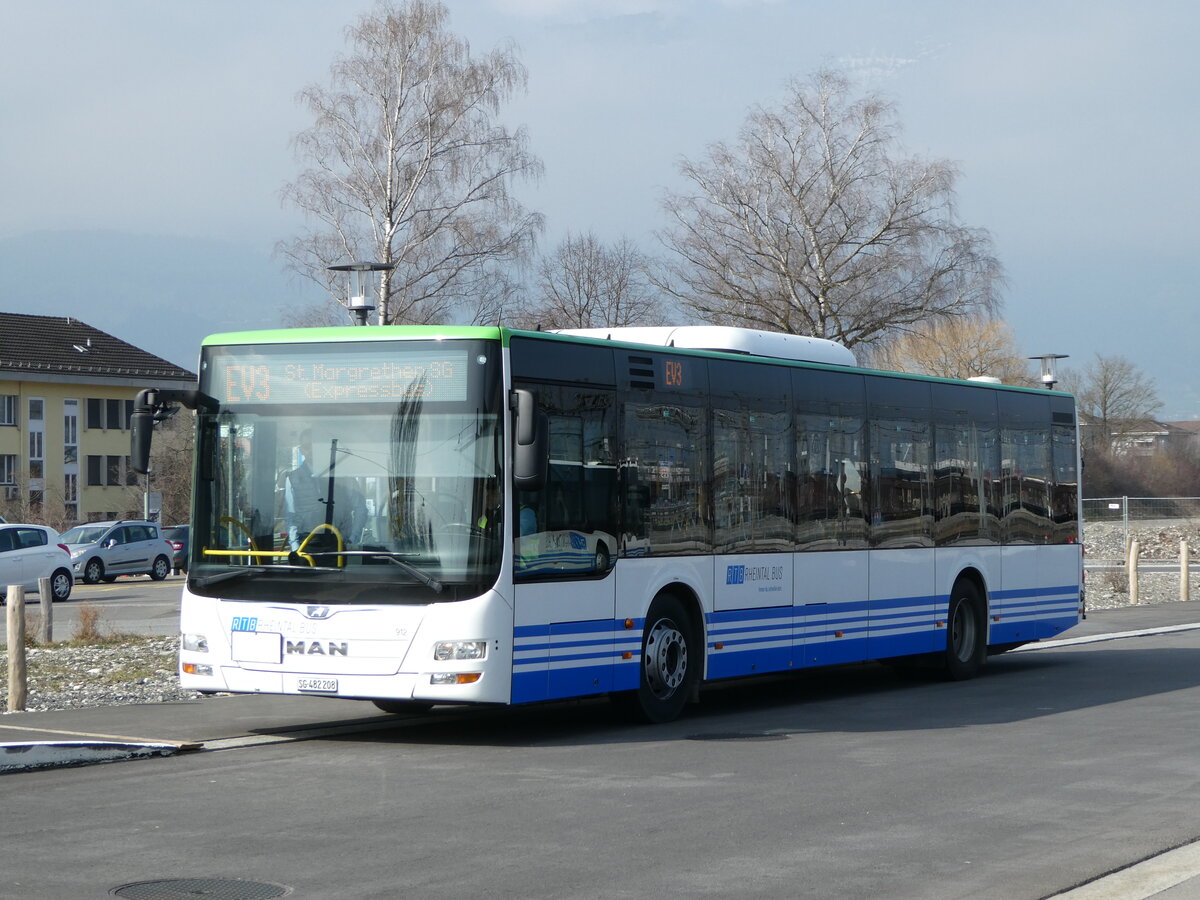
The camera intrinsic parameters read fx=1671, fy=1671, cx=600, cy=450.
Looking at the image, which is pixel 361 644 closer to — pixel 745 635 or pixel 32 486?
pixel 745 635

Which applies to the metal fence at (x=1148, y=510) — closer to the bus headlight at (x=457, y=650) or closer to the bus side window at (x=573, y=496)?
the bus side window at (x=573, y=496)

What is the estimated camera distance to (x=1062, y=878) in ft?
24.9

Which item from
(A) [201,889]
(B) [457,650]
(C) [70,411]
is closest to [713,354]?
A: (B) [457,650]

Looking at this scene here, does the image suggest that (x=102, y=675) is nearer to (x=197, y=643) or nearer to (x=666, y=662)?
(x=197, y=643)

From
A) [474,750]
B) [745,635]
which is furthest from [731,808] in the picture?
[745,635]

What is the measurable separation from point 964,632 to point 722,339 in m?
5.10

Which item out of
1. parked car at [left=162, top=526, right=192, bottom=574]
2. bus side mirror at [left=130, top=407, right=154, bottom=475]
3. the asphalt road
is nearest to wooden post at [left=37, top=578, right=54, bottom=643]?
the asphalt road

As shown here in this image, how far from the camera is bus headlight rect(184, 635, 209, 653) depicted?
12148mm

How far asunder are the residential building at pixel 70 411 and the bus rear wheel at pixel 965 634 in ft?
207

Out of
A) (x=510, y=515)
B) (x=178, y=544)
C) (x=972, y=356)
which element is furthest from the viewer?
(x=972, y=356)

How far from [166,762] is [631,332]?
604cm

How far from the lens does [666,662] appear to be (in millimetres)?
13359

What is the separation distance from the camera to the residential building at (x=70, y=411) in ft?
257

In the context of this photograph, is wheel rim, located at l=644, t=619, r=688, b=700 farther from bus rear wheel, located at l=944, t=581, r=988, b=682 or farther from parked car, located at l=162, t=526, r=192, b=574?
parked car, located at l=162, t=526, r=192, b=574
